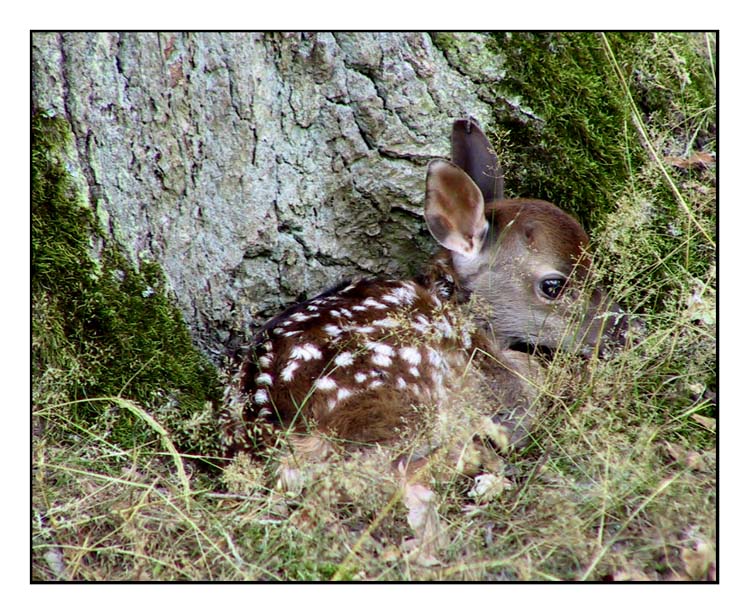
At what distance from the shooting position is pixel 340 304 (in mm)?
3545

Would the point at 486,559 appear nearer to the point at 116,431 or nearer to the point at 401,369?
the point at 401,369

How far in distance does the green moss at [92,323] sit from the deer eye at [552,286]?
169 centimetres

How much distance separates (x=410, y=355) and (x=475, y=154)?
3.85 ft

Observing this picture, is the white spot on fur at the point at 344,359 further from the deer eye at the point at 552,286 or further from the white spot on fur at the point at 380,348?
the deer eye at the point at 552,286

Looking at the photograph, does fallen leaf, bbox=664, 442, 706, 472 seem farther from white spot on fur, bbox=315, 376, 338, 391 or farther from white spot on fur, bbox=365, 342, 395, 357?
white spot on fur, bbox=315, 376, 338, 391

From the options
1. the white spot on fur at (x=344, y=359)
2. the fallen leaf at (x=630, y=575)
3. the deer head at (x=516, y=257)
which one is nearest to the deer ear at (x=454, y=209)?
the deer head at (x=516, y=257)

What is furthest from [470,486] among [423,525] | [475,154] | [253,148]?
[253,148]

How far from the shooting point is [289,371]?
322 centimetres

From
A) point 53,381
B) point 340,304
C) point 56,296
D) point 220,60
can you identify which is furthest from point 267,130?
point 53,381

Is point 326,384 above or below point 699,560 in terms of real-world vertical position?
above

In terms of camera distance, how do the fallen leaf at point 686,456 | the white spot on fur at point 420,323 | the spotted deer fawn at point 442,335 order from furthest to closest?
1. the white spot on fur at point 420,323
2. the spotted deer fawn at point 442,335
3. the fallen leaf at point 686,456

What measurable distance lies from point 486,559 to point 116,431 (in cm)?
167

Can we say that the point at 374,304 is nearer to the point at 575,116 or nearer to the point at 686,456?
the point at 686,456

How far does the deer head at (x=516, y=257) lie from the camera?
365 cm
